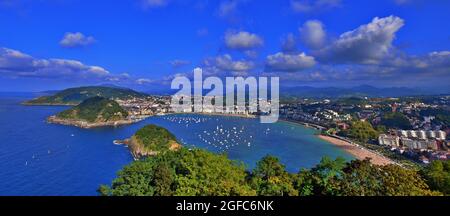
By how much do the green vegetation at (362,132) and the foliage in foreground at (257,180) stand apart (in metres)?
19.5

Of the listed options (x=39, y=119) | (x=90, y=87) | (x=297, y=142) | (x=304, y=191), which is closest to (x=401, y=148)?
(x=297, y=142)

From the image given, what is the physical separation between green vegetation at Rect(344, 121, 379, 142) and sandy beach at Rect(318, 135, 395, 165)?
3.95 ft

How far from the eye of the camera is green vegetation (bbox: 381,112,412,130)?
26259 millimetres

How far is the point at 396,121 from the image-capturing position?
Result: 89.7 feet

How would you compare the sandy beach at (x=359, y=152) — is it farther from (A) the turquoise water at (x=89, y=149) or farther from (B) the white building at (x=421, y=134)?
(B) the white building at (x=421, y=134)

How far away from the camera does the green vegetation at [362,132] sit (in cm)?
2491

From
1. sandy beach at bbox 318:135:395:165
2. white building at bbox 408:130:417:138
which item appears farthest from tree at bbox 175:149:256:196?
white building at bbox 408:130:417:138

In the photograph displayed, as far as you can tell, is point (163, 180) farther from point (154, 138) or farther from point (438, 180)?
point (154, 138)

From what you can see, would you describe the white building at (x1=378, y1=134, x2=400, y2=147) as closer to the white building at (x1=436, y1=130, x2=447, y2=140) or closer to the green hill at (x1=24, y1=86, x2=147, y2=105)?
the white building at (x1=436, y1=130, x2=447, y2=140)

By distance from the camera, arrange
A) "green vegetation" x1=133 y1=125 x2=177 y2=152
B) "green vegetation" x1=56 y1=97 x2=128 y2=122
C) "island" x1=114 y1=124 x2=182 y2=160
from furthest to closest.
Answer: "green vegetation" x1=56 y1=97 x2=128 y2=122
"green vegetation" x1=133 y1=125 x2=177 y2=152
"island" x1=114 y1=124 x2=182 y2=160

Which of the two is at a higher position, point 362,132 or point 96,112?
point 96,112

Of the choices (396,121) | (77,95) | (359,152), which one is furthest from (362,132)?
(77,95)

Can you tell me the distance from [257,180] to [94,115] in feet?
95.8
